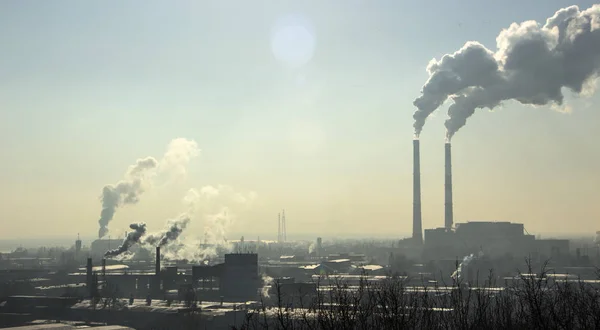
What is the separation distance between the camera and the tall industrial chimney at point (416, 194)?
103719 mm

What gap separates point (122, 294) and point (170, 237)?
8605 millimetres

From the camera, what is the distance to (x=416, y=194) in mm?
110375

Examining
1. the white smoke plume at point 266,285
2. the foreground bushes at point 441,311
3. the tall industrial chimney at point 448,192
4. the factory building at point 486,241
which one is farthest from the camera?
the factory building at point 486,241

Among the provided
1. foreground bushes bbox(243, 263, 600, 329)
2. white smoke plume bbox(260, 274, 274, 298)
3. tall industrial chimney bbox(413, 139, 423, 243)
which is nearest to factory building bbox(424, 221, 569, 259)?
tall industrial chimney bbox(413, 139, 423, 243)

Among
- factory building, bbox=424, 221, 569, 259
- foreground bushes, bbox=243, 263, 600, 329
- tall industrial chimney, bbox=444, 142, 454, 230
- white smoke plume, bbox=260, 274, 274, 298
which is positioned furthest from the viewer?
factory building, bbox=424, 221, 569, 259

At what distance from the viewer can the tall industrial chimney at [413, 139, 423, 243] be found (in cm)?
10372

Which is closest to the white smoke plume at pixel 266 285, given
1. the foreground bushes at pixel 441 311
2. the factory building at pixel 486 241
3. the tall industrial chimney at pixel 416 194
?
the tall industrial chimney at pixel 416 194

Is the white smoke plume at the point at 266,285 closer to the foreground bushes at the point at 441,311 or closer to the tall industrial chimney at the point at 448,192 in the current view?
the tall industrial chimney at the point at 448,192

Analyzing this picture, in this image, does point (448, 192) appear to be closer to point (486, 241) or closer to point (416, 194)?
point (416, 194)

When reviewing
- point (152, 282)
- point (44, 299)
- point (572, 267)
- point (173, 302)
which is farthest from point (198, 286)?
point (572, 267)

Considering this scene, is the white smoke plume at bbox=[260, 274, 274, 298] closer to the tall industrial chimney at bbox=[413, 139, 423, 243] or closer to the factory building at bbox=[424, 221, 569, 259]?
the tall industrial chimney at bbox=[413, 139, 423, 243]

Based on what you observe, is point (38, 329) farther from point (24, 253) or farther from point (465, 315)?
point (24, 253)

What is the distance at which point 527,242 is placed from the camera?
12275 centimetres

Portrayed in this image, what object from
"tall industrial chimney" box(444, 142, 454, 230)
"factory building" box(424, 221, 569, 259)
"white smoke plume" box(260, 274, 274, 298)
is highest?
"tall industrial chimney" box(444, 142, 454, 230)
